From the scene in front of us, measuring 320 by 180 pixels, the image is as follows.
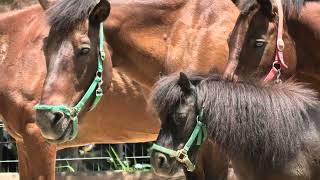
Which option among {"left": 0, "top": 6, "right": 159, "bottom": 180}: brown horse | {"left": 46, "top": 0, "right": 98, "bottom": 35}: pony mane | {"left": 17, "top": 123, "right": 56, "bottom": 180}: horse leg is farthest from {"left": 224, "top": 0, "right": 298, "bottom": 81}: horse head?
{"left": 17, "top": 123, "right": 56, "bottom": 180}: horse leg

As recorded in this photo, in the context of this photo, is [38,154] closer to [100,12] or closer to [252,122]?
[100,12]

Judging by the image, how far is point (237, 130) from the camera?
381cm

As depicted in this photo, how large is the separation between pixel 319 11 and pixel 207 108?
1426mm

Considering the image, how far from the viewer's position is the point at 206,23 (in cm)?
510

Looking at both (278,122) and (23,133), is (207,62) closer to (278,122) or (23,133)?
(278,122)

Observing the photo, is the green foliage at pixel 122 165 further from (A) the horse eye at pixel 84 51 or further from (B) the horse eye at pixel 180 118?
(B) the horse eye at pixel 180 118

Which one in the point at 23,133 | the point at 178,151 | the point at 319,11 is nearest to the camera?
the point at 178,151

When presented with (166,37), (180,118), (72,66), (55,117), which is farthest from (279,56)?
(55,117)

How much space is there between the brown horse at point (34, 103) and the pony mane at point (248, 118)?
1891mm

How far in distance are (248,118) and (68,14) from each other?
1508 mm

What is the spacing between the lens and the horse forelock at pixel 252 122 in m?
3.81

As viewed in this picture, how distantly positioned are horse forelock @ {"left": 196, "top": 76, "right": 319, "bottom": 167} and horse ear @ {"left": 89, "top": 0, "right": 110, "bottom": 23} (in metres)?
1.11

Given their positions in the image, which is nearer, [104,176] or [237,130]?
[237,130]

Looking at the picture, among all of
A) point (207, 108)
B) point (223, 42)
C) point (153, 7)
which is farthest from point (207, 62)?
point (207, 108)
